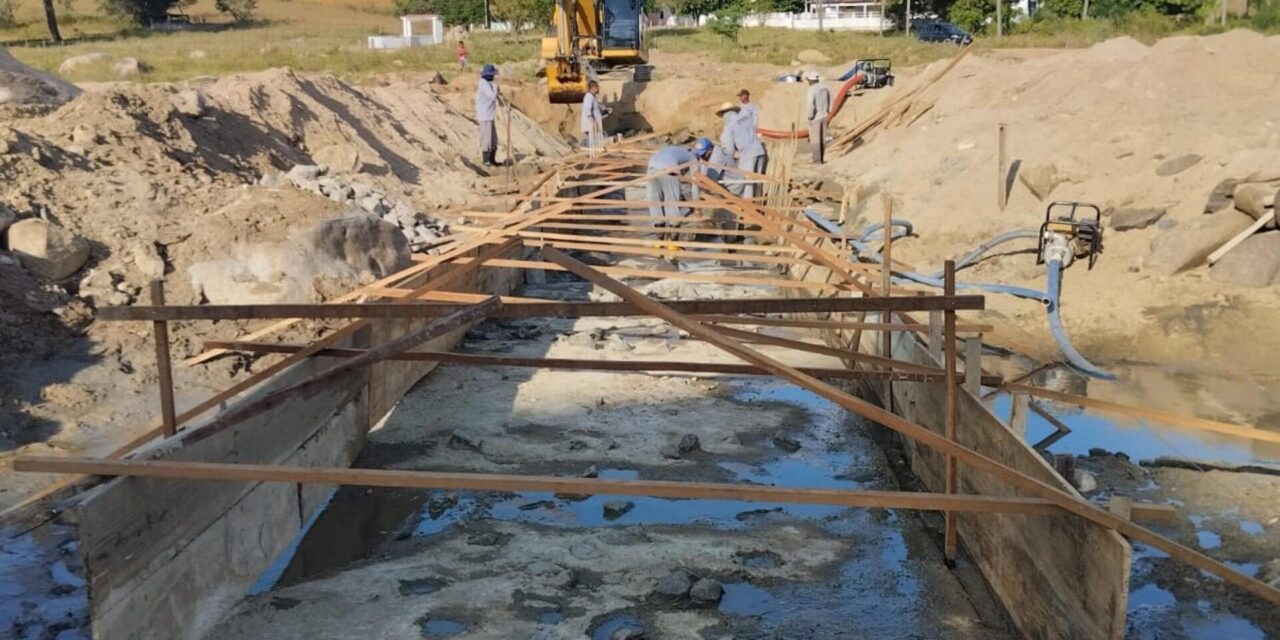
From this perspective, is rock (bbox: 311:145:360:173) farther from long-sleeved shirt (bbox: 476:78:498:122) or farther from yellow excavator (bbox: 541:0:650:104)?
yellow excavator (bbox: 541:0:650:104)

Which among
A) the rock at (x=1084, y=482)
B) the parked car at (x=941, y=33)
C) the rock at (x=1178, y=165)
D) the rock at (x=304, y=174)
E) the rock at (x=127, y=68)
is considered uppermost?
the parked car at (x=941, y=33)

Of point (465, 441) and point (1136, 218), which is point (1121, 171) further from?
point (465, 441)

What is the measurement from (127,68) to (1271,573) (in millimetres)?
28837

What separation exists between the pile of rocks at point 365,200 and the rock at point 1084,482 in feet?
21.3

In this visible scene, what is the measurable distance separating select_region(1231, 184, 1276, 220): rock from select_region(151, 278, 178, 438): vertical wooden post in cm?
901

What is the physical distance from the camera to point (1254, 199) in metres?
9.36

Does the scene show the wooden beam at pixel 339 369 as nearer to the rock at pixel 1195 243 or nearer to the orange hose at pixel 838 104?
the rock at pixel 1195 243

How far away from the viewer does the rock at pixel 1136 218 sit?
10461mm

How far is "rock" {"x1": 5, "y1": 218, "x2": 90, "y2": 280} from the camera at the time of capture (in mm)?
7113

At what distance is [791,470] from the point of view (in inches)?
259

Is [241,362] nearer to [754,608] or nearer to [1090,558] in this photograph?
[754,608]

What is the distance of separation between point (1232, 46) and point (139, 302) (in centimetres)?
1557

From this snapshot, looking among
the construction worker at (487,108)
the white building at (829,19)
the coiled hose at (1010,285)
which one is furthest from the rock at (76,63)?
the white building at (829,19)

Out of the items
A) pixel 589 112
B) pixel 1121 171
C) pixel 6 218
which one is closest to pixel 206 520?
pixel 6 218
